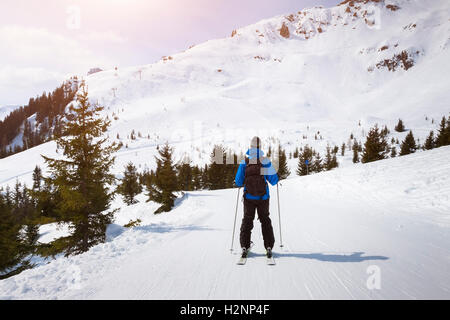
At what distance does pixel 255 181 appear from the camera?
14.5ft

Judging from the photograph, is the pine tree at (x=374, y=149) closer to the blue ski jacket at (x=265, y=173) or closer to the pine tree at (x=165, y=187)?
the pine tree at (x=165, y=187)

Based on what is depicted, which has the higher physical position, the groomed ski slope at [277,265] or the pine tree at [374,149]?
the pine tree at [374,149]

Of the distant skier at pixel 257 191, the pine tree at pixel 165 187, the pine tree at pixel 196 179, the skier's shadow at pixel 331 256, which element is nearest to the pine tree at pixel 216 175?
the pine tree at pixel 196 179

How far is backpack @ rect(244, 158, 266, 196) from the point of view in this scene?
4.41 meters

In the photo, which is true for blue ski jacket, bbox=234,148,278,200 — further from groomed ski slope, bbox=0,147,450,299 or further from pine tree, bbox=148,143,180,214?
pine tree, bbox=148,143,180,214

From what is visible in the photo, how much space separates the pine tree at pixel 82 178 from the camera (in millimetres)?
9969

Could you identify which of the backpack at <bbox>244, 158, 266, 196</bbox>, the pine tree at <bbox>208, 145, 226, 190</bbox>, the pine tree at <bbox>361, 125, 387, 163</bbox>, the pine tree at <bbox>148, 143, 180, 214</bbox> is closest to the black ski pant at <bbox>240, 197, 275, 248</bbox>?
the backpack at <bbox>244, 158, 266, 196</bbox>

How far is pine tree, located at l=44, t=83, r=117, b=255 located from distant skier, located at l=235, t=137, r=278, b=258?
8464mm

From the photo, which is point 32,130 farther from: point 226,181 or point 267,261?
point 267,261

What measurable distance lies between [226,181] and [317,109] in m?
166

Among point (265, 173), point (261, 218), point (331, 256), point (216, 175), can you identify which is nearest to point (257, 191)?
point (265, 173)

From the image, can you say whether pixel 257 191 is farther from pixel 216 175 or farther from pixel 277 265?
pixel 216 175
